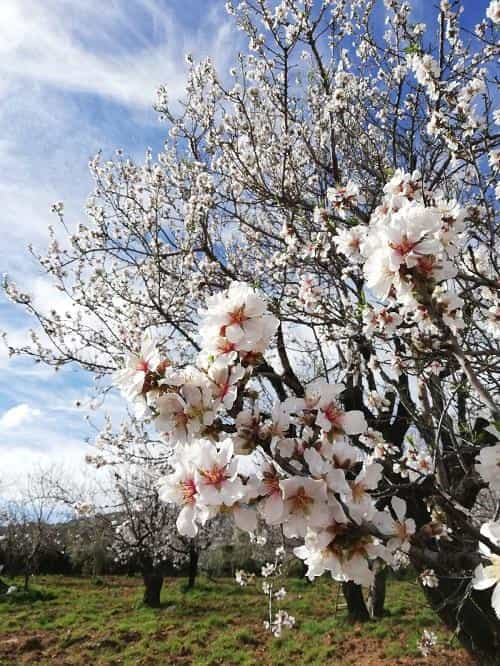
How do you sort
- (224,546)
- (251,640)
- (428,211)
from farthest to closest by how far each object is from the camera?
(224,546) → (251,640) → (428,211)

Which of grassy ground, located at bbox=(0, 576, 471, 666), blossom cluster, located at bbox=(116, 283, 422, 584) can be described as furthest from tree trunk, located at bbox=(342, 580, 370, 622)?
blossom cluster, located at bbox=(116, 283, 422, 584)

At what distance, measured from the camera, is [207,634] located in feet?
30.8

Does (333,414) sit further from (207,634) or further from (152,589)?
(152,589)

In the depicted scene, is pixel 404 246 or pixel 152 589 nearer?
pixel 404 246

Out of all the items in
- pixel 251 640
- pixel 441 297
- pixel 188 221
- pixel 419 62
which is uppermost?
pixel 188 221

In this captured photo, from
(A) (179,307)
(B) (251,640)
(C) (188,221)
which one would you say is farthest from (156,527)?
(C) (188,221)

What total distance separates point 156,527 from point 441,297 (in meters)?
14.4

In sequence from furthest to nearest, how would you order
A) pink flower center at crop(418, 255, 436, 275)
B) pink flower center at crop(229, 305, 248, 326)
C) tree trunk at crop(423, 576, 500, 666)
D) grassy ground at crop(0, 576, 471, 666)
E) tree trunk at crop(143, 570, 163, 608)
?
1. tree trunk at crop(143, 570, 163, 608)
2. grassy ground at crop(0, 576, 471, 666)
3. tree trunk at crop(423, 576, 500, 666)
4. pink flower center at crop(418, 255, 436, 275)
5. pink flower center at crop(229, 305, 248, 326)

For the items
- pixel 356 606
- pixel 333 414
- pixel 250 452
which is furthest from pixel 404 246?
pixel 356 606

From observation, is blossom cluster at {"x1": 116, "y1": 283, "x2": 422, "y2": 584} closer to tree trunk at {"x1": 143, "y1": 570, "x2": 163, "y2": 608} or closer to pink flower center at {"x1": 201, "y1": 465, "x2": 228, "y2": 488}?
pink flower center at {"x1": 201, "y1": 465, "x2": 228, "y2": 488}

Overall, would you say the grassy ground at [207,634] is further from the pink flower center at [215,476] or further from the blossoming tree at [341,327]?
the pink flower center at [215,476]

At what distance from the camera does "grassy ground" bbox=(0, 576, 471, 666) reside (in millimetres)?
7592

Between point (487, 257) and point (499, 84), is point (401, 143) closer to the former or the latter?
point (499, 84)

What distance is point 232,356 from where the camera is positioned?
1231 mm
